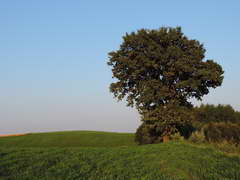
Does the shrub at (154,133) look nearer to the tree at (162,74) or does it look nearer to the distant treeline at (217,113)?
the tree at (162,74)

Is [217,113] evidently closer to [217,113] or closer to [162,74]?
[217,113]

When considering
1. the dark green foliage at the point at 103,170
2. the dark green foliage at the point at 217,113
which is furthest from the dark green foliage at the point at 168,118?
the dark green foliage at the point at 217,113

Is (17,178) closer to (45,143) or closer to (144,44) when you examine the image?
(144,44)

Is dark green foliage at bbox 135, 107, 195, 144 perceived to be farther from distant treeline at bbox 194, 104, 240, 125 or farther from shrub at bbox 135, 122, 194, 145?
distant treeline at bbox 194, 104, 240, 125

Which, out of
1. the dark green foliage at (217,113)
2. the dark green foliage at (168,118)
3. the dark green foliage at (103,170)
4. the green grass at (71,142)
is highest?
the dark green foliage at (217,113)

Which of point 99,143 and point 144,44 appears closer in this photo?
point 144,44

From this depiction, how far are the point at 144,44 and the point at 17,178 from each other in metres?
26.2

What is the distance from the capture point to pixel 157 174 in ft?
29.9

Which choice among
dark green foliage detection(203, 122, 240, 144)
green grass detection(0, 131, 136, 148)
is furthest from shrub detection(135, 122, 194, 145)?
green grass detection(0, 131, 136, 148)

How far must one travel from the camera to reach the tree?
29.6m

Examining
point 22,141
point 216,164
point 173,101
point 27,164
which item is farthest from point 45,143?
point 216,164

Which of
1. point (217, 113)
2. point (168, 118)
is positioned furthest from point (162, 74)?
point (217, 113)

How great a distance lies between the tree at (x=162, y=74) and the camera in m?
29.6

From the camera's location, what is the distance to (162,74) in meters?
32.1
